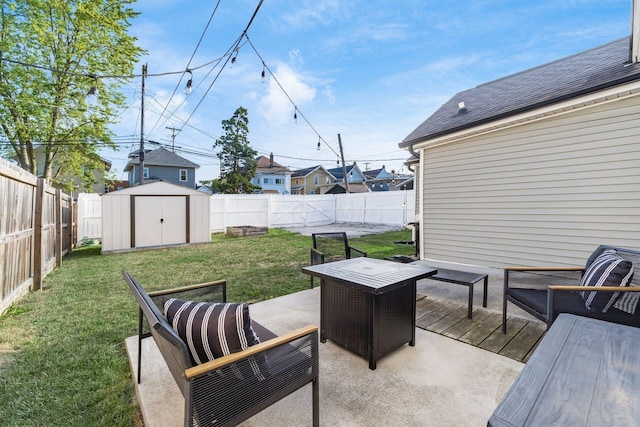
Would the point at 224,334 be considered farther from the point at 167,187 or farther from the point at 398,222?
the point at 398,222

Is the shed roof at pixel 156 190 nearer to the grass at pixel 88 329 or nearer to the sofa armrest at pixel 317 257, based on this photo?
the grass at pixel 88 329

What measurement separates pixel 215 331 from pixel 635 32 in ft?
18.4

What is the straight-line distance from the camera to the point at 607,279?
2.26 meters

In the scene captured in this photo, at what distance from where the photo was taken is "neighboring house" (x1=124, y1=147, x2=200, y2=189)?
23.0 m

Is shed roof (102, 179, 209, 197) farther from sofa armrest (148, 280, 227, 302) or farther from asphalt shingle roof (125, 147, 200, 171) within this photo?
asphalt shingle roof (125, 147, 200, 171)

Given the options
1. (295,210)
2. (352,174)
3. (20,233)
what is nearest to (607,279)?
(20,233)

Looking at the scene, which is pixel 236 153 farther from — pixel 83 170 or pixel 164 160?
pixel 83 170

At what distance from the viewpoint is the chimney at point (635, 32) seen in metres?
3.27

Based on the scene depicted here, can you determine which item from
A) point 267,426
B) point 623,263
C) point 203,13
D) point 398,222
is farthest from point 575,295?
point 398,222

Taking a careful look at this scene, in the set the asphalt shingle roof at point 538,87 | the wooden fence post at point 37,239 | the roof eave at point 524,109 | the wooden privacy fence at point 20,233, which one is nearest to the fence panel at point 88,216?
the wooden privacy fence at point 20,233

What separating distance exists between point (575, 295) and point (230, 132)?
2354cm

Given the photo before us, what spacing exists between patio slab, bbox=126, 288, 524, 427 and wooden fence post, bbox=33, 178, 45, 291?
10.8 feet

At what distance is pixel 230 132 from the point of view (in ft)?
74.8

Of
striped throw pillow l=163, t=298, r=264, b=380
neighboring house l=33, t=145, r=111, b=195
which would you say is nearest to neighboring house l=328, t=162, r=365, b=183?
neighboring house l=33, t=145, r=111, b=195
